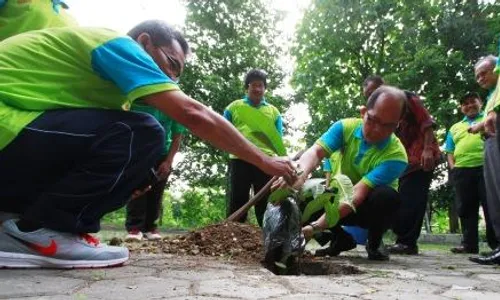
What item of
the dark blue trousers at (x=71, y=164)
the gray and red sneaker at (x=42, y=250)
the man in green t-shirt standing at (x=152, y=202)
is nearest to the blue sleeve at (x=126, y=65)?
the dark blue trousers at (x=71, y=164)

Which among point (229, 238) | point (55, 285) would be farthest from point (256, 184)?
point (55, 285)

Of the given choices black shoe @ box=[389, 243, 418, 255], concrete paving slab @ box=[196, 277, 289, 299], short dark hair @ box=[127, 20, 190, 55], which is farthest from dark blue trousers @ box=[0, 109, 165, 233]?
black shoe @ box=[389, 243, 418, 255]

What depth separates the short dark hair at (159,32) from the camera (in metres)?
2.12

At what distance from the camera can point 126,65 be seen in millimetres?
1826

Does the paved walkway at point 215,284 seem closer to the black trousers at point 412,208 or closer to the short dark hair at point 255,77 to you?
the black trousers at point 412,208

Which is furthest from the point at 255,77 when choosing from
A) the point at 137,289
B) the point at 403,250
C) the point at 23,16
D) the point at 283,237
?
the point at 137,289

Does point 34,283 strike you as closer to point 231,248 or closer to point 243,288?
point 243,288

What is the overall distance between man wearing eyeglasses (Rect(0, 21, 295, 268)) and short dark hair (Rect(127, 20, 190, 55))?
0.03 ft

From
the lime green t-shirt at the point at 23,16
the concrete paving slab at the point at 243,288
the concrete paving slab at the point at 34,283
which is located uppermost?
the lime green t-shirt at the point at 23,16

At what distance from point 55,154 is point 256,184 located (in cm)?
280

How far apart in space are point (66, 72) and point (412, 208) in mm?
3335

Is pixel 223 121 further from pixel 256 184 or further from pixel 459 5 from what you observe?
pixel 459 5

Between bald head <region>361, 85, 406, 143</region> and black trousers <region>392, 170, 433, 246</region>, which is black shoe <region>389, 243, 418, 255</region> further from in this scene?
bald head <region>361, 85, 406, 143</region>

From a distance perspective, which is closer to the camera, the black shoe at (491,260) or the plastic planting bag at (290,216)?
the plastic planting bag at (290,216)
